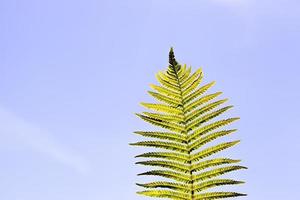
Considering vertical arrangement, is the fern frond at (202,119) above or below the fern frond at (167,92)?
below

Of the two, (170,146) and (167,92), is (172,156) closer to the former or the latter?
(170,146)

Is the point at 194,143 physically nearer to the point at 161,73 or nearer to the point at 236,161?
the point at 236,161

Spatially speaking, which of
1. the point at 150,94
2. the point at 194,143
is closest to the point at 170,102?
the point at 150,94

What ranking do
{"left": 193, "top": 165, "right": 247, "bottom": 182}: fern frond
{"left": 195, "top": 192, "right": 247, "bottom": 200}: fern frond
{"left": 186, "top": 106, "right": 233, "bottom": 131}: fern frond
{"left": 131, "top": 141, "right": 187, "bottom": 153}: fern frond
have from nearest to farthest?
{"left": 195, "top": 192, "right": 247, "bottom": 200}: fern frond
{"left": 193, "top": 165, "right": 247, "bottom": 182}: fern frond
{"left": 131, "top": 141, "right": 187, "bottom": 153}: fern frond
{"left": 186, "top": 106, "right": 233, "bottom": 131}: fern frond

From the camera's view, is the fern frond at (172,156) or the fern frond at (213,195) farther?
the fern frond at (172,156)

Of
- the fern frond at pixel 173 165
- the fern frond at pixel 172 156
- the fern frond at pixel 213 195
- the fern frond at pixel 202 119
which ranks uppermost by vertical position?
the fern frond at pixel 202 119

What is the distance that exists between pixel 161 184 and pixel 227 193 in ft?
1.14

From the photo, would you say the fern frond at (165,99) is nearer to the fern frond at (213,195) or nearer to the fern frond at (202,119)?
the fern frond at (202,119)

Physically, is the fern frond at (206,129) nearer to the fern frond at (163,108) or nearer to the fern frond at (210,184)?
the fern frond at (163,108)

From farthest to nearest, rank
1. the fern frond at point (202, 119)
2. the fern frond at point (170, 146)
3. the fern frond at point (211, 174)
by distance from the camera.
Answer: the fern frond at point (202, 119) < the fern frond at point (170, 146) < the fern frond at point (211, 174)

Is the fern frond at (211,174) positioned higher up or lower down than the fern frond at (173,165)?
lower down

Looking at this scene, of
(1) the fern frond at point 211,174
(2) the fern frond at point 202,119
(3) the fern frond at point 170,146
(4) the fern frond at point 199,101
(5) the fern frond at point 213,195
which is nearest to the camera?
(5) the fern frond at point 213,195

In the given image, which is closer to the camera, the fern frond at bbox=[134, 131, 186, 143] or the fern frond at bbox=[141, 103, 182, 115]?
the fern frond at bbox=[134, 131, 186, 143]

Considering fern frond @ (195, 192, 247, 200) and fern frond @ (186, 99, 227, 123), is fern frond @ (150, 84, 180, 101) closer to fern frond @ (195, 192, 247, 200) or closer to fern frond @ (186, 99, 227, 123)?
fern frond @ (186, 99, 227, 123)
